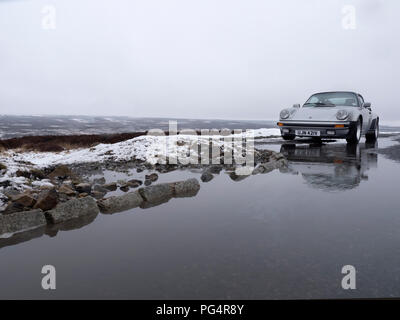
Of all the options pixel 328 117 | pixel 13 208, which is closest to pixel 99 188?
pixel 13 208

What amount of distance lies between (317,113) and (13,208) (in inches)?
330

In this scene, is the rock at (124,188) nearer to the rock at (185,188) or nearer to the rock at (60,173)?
the rock at (185,188)

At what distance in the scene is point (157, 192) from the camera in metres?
4.01

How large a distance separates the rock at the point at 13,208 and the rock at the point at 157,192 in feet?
4.66

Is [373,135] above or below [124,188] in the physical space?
above

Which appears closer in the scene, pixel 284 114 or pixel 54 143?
pixel 284 114

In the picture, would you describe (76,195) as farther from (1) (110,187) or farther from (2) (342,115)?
(2) (342,115)

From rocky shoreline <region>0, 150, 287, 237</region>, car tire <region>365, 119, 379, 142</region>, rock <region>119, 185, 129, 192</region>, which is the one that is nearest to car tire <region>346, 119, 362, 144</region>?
car tire <region>365, 119, 379, 142</region>

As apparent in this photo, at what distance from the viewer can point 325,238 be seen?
2.50 m

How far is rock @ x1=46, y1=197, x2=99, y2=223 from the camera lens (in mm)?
3096

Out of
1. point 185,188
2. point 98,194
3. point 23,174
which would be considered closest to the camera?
point 98,194

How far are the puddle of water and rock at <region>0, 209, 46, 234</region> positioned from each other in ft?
0.63
